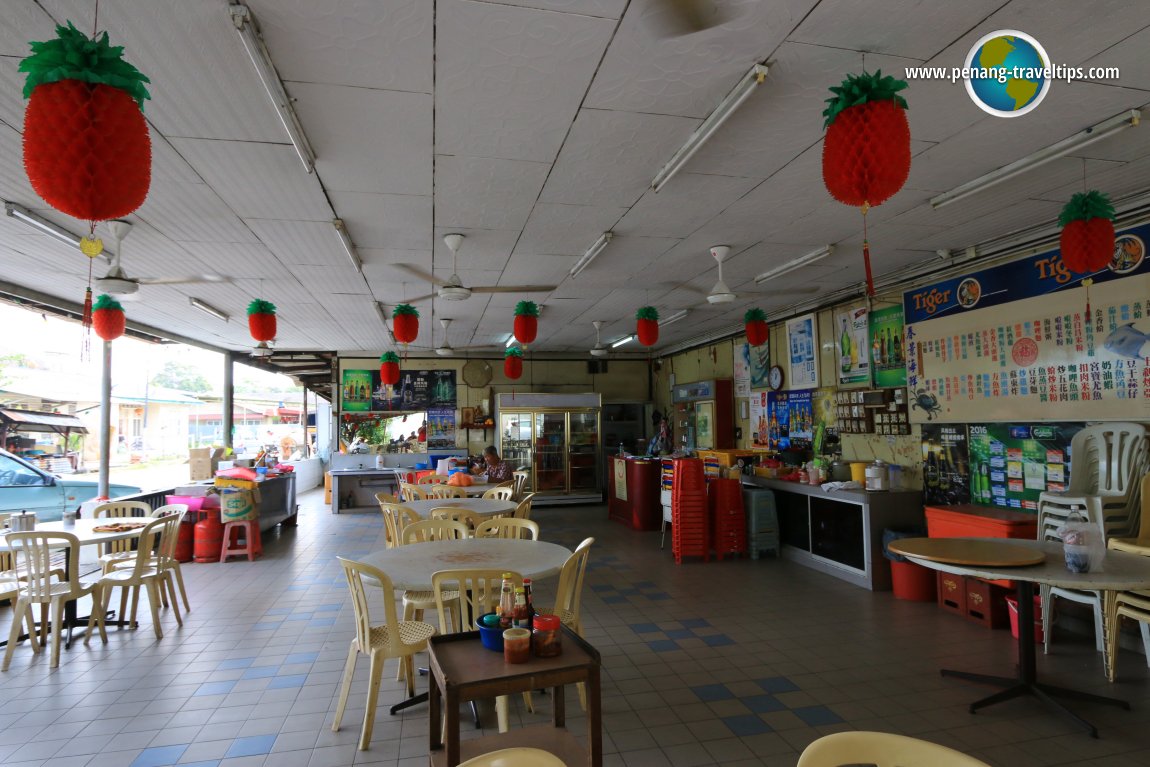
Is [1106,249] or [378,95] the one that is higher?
[378,95]

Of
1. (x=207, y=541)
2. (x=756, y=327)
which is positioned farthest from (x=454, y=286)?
(x=207, y=541)

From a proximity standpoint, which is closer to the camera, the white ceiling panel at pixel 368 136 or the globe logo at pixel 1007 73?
the globe logo at pixel 1007 73

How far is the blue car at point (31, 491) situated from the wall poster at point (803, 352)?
9851 millimetres

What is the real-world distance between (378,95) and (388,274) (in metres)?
3.84

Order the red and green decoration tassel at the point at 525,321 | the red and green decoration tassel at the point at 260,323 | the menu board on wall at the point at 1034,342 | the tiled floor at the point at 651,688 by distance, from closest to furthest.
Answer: the tiled floor at the point at 651,688, the menu board on wall at the point at 1034,342, the red and green decoration tassel at the point at 260,323, the red and green decoration tassel at the point at 525,321

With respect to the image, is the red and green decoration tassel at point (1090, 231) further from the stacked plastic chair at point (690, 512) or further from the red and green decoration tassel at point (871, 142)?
the stacked plastic chair at point (690, 512)

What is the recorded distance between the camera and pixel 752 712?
137 inches


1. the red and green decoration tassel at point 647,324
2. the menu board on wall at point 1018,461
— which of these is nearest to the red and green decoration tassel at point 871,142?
the menu board on wall at point 1018,461

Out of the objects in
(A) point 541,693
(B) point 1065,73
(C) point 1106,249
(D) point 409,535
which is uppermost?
(B) point 1065,73

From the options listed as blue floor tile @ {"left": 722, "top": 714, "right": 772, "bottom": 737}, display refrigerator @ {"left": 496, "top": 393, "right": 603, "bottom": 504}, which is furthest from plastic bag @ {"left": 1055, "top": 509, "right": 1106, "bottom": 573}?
display refrigerator @ {"left": 496, "top": 393, "right": 603, "bottom": 504}

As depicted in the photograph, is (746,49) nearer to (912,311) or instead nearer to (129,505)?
(912,311)

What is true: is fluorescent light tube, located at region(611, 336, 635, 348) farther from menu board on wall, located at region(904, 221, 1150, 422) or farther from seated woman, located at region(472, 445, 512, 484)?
menu board on wall, located at region(904, 221, 1150, 422)

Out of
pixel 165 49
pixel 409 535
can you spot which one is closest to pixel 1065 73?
pixel 165 49

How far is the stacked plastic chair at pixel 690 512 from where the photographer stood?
291 inches
